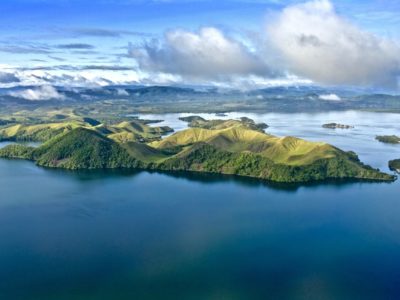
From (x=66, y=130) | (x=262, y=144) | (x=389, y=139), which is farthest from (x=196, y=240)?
(x=389, y=139)

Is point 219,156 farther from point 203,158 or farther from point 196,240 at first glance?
point 196,240

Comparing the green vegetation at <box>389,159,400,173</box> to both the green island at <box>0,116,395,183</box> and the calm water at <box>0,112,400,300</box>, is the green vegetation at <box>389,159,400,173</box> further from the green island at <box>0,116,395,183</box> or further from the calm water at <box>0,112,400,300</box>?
the calm water at <box>0,112,400,300</box>

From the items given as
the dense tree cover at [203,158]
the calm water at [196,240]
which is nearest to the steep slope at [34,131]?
the dense tree cover at [203,158]

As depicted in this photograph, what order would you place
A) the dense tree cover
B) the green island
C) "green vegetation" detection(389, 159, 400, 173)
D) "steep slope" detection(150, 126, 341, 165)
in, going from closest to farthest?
the dense tree cover < the green island < "green vegetation" detection(389, 159, 400, 173) < "steep slope" detection(150, 126, 341, 165)

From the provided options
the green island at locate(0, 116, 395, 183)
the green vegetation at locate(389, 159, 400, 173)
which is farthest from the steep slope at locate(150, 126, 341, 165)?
the green vegetation at locate(389, 159, 400, 173)

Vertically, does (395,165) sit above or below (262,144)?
below

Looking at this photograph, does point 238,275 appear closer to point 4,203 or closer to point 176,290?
point 176,290

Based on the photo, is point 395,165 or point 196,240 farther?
point 395,165

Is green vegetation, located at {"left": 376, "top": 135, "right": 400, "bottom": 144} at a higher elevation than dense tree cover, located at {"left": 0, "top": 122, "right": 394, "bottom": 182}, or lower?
higher

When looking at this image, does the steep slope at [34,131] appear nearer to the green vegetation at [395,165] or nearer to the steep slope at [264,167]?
the steep slope at [264,167]
